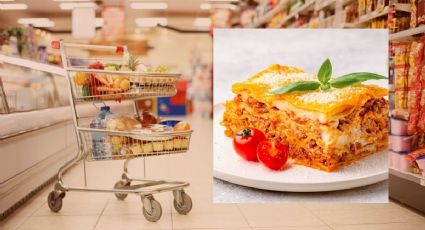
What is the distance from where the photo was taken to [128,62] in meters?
2.89

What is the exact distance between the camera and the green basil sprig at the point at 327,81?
245 centimetres

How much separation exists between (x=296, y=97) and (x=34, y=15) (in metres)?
3.67

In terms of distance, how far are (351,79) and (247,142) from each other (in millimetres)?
645

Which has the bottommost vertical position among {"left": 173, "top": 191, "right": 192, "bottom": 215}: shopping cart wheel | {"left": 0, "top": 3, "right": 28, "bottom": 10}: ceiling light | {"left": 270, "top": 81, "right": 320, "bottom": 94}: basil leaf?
{"left": 173, "top": 191, "right": 192, "bottom": 215}: shopping cart wheel

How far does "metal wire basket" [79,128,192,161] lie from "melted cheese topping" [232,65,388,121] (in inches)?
21.7

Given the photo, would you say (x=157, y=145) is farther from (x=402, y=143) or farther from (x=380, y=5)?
(x=380, y=5)

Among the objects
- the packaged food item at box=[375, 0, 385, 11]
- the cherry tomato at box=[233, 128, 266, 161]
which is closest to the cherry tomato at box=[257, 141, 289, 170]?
the cherry tomato at box=[233, 128, 266, 161]

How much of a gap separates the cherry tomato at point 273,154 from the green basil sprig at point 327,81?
0.29m

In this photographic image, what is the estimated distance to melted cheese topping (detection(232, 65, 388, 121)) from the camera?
2.39m

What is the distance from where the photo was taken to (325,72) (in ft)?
8.06

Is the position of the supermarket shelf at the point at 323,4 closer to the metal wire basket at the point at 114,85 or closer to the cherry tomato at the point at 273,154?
the metal wire basket at the point at 114,85

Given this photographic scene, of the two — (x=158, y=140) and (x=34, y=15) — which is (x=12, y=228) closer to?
(x=158, y=140)

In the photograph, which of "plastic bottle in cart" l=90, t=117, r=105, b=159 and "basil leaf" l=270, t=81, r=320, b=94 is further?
"plastic bottle in cart" l=90, t=117, r=105, b=159

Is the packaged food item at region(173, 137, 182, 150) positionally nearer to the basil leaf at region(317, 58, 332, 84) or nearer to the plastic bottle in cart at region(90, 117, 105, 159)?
the plastic bottle in cart at region(90, 117, 105, 159)
